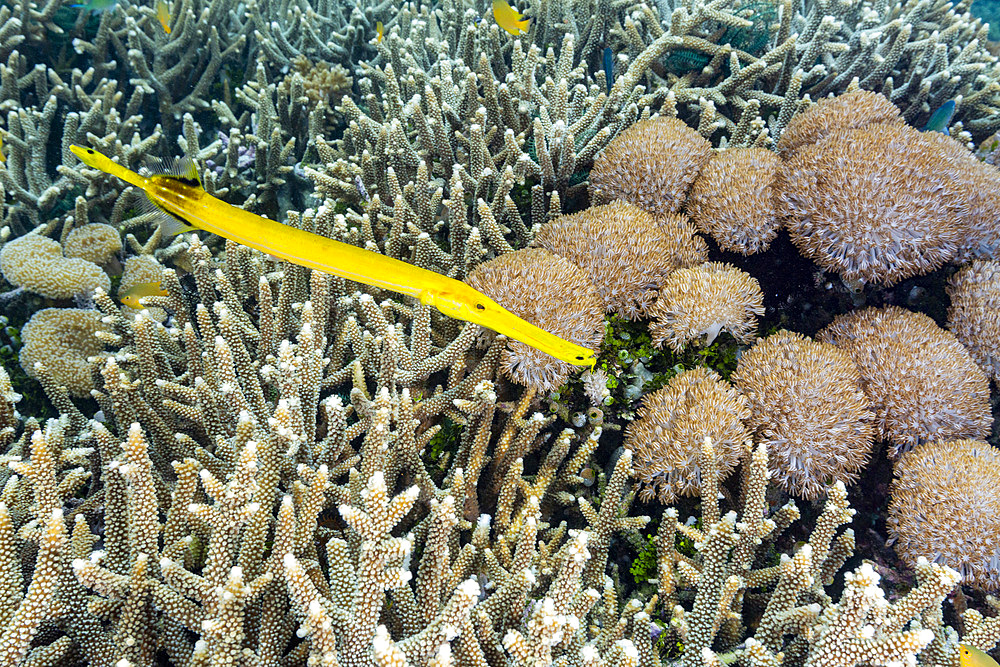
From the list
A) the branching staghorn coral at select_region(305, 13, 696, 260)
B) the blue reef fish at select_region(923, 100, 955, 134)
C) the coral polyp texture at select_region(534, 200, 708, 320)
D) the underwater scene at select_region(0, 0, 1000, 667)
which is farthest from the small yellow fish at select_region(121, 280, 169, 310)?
the blue reef fish at select_region(923, 100, 955, 134)

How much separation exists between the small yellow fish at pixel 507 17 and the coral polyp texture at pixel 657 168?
1948 millimetres

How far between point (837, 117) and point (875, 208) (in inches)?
39.3

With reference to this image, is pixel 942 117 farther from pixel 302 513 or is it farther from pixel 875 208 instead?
pixel 302 513

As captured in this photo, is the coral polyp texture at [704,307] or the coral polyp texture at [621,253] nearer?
the coral polyp texture at [704,307]

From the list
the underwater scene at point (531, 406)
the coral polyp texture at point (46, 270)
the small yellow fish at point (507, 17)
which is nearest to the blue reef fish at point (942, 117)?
→ the underwater scene at point (531, 406)

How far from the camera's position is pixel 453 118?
4211mm

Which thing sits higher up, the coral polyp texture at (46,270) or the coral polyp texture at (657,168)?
the coral polyp texture at (657,168)

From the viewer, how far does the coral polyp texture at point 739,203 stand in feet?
9.65

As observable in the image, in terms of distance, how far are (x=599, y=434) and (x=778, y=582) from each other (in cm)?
93

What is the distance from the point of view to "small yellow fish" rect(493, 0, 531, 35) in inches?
170

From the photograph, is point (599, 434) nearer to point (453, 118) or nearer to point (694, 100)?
point (453, 118)

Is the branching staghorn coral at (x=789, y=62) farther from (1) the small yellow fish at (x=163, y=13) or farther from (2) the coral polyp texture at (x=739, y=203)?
(1) the small yellow fish at (x=163, y=13)

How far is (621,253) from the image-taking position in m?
2.76

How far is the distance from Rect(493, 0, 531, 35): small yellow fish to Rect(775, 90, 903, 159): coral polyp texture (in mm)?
2389
